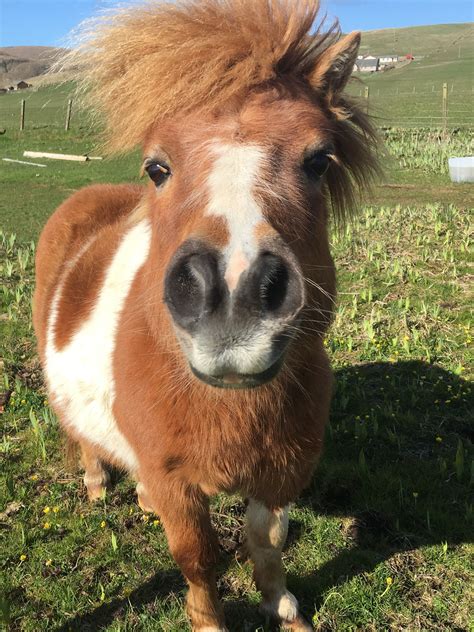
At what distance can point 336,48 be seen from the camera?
2.34 metres

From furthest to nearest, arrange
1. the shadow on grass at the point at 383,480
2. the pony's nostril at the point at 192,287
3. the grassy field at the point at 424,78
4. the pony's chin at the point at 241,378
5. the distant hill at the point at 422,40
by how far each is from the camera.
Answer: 1. the distant hill at the point at 422,40
2. the grassy field at the point at 424,78
3. the shadow on grass at the point at 383,480
4. the pony's chin at the point at 241,378
5. the pony's nostril at the point at 192,287

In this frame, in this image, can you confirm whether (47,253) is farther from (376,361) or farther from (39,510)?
(376,361)

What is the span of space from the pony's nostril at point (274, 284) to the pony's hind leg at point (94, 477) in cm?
270

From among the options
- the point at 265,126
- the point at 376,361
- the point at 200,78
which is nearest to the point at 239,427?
the point at 265,126

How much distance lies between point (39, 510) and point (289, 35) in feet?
11.2

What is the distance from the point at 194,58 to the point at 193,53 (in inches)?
1.1

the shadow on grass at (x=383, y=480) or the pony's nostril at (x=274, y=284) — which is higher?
the pony's nostril at (x=274, y=284)

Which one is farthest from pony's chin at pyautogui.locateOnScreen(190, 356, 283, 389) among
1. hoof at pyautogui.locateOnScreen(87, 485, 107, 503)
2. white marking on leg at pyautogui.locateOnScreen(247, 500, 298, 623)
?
hoof at pyautogui.locateOnScreen(87, 485, 107, 503)

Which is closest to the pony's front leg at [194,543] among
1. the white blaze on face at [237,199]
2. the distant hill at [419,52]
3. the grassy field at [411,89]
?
the white blaze on face at [237,199]

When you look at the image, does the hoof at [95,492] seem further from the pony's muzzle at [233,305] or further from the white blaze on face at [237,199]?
the white blaze on face at [237,199]

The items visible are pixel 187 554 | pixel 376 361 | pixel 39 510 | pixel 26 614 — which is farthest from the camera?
pixel 376 361

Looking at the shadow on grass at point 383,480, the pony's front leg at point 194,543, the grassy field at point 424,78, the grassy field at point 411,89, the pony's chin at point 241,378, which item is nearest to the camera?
the pony's chin at point 241,378

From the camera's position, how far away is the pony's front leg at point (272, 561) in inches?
116

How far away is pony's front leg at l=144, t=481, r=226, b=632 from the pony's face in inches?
39.3
